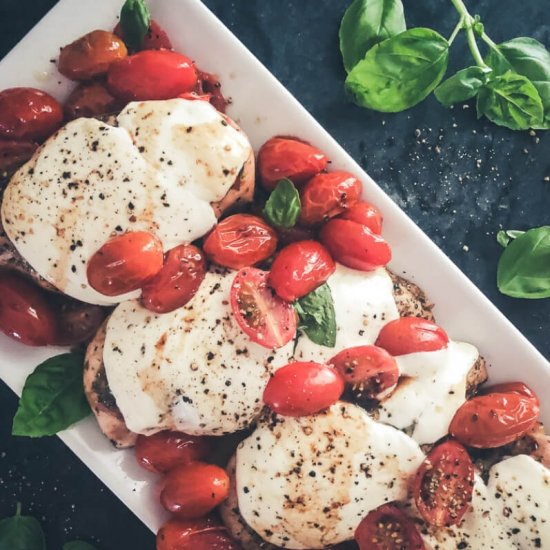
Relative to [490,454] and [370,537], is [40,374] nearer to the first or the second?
[370,537]

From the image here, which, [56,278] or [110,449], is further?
[110,449]

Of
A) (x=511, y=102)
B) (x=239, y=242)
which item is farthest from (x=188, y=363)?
(x=511, y=102)

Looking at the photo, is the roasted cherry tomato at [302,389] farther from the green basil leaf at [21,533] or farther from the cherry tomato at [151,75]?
the green basil leaf at [21,533]

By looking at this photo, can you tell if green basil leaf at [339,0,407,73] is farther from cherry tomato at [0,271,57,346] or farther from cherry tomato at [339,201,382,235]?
cherry tomato at [0,271,57,346]

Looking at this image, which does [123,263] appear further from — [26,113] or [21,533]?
[21,533]

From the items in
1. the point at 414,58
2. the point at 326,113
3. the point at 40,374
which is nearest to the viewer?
the point at 40,374

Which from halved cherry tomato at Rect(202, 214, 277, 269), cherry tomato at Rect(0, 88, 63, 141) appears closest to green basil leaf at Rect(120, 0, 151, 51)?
cherry tomato at Rect(0, 88, 63, 141)

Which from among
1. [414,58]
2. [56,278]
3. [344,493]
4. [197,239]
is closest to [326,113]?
[414,58]

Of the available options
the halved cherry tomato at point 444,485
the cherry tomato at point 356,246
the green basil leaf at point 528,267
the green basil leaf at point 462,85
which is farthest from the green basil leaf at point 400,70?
the halved cherry tomato at point 444,485
